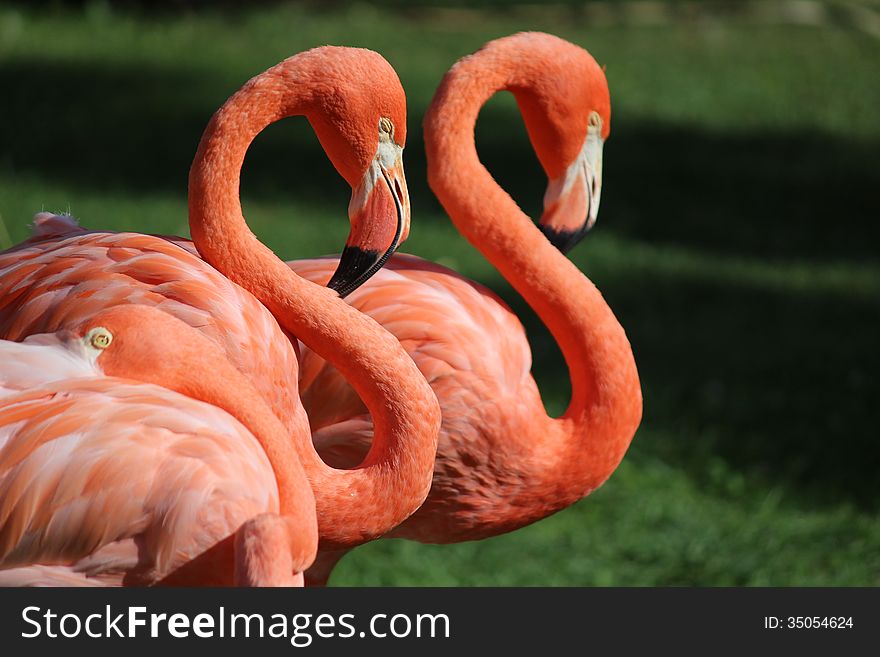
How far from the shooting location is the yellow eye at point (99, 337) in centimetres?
230

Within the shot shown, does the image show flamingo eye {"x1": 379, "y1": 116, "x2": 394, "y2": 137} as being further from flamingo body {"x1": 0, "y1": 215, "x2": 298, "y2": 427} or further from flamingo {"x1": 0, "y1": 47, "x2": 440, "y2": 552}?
flamingo body {"x1": 0, "y1": 215, "x2": 298, "y2": 427}

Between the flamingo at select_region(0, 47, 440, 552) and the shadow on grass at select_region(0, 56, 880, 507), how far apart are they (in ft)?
8.02

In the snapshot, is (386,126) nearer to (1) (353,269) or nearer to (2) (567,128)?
(1) (353,269)

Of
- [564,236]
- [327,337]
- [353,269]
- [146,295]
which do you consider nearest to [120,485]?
[146,295]

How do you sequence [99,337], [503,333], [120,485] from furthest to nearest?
1. [503,333]
2. [99,337]
3. [120,485]

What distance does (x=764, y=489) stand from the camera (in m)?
4.64

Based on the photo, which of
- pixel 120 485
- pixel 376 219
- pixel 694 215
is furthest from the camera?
pixel 694 215

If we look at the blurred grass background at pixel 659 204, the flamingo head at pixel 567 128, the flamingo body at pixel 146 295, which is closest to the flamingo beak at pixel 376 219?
the flamingo body at pixel 146 295

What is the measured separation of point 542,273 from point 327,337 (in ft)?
2.50

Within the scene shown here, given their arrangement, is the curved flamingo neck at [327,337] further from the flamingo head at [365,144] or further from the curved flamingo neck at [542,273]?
the curved flamingo neck at [542,273]

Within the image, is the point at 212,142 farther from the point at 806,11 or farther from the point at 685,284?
the point at 806,11

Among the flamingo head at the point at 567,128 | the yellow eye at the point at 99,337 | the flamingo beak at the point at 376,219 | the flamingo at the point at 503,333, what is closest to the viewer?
the yellow eye at the point at 99,337

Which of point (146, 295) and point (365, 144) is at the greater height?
point (365, 144)

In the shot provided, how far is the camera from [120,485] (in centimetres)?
217
